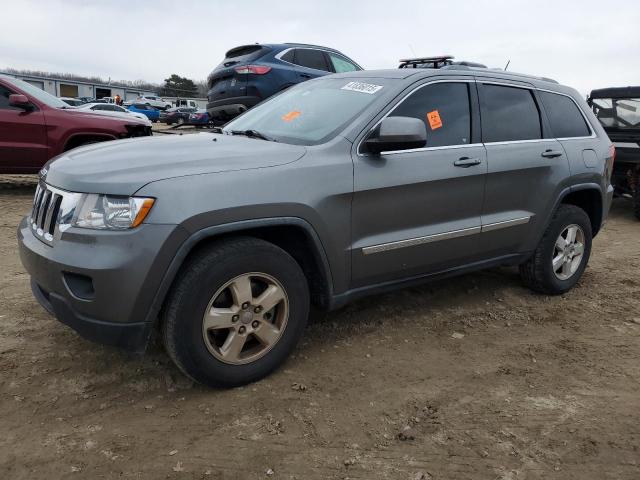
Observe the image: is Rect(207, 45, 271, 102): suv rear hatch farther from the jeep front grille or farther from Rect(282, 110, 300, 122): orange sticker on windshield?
the jeep front grille

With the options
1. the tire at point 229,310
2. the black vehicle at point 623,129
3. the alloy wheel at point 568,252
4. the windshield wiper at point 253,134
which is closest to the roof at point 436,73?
the windshield wiper at point 253,134

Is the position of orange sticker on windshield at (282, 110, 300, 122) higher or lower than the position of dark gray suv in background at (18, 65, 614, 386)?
higher

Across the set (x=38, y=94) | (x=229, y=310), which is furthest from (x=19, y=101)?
(x=229, y=310)

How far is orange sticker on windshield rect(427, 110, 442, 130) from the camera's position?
3.62 m

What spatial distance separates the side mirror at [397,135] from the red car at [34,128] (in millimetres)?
5593

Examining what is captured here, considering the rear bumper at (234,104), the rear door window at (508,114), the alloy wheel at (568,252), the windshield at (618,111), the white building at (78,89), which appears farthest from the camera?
the white building at (78,89)

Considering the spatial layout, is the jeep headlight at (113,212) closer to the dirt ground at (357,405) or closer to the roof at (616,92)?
the dirt ground at (357,405)

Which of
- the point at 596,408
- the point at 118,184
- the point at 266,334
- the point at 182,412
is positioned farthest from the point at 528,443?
the point at 118,184

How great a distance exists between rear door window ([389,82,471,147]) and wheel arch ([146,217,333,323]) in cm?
101

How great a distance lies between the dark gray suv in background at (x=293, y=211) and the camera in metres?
2.58

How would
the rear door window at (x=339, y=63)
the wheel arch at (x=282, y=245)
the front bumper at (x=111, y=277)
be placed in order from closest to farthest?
the front bumper at (x=111, y=277)
the wheel arch at (x=282, y=245)
the rear door window at (x=339, y=63)

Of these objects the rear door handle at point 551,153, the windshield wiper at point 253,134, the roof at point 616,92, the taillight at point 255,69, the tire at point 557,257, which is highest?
the taillight at point 255,69

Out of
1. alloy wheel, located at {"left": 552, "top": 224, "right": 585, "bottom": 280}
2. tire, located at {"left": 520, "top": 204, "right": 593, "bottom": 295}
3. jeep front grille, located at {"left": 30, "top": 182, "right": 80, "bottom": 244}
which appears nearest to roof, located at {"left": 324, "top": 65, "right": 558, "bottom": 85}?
tire, located at {"left": 520, "top": 204, "right": 593, "bottom": 295}

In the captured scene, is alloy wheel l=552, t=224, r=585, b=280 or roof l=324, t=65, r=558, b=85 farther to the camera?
alloy wheel l=552, t=224, r=585, b=280
